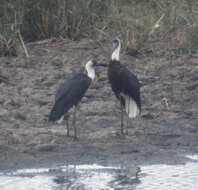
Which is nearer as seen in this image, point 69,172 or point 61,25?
point 69,172

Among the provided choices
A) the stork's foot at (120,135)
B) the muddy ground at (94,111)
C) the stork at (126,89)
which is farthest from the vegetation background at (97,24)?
the stork's foot at (120,135)

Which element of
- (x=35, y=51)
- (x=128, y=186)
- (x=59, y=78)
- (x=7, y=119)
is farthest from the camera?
(x=35, y=51)

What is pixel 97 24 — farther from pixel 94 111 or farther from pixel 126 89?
pixel 126 89

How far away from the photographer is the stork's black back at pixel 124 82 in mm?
8398

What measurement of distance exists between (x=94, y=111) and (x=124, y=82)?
0.54 metres

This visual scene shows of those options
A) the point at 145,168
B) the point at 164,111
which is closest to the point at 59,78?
the point at 164,111

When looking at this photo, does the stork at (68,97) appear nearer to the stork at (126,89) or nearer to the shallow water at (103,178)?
the stork at (126,89)

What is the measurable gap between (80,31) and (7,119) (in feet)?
9.63

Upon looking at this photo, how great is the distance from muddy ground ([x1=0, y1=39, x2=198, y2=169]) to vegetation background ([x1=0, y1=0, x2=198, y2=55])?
161mm

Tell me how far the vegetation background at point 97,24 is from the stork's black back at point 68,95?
215 cm

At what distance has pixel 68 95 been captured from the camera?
8031 mm

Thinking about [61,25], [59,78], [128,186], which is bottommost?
[128,186]

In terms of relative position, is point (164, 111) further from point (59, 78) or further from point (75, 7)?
point (75, 7)

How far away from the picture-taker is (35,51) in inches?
416
